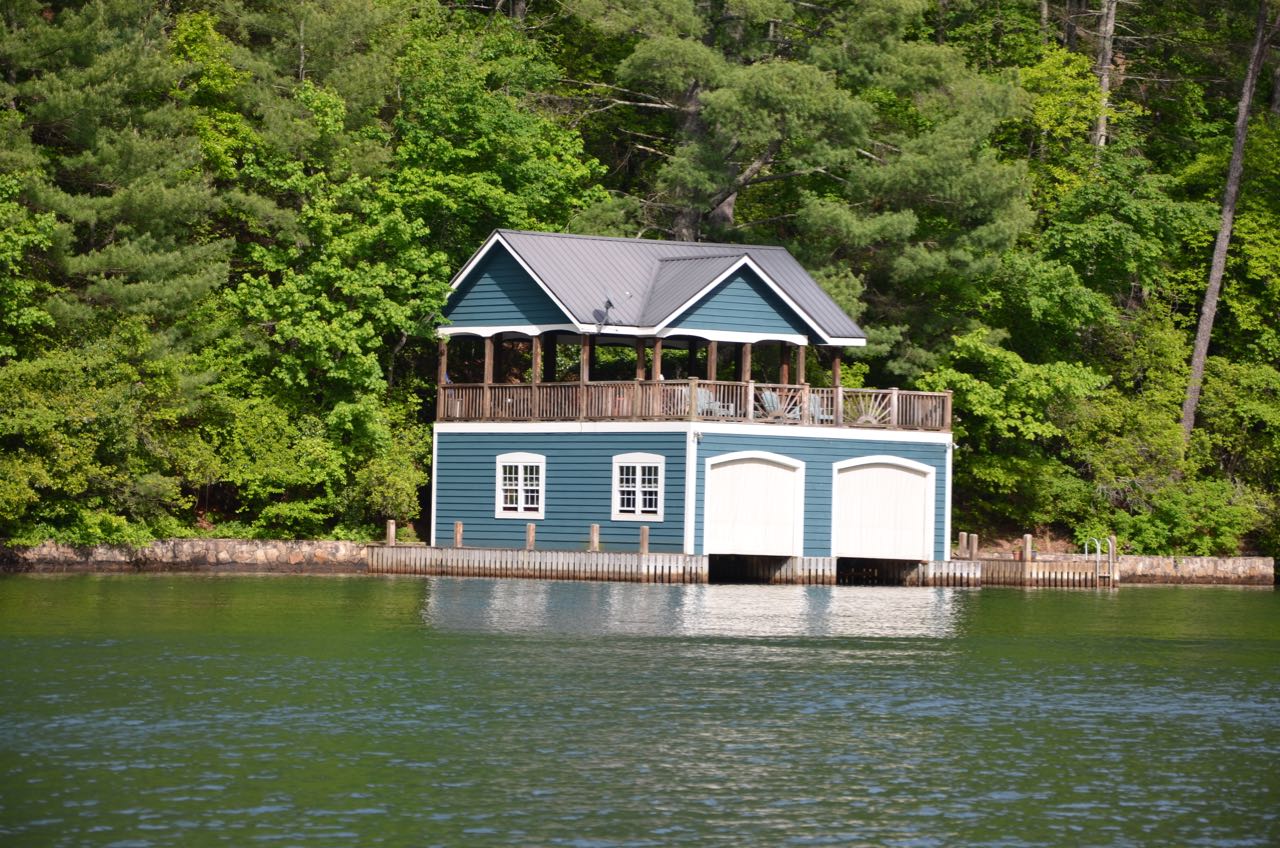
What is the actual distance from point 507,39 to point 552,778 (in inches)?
1610

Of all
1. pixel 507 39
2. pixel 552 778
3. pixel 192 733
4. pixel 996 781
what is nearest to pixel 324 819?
pixel 552 778

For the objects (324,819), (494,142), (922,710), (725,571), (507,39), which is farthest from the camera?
(507,39)

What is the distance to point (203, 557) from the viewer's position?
4444cm

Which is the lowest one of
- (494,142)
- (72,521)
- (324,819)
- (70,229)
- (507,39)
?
(324,819)

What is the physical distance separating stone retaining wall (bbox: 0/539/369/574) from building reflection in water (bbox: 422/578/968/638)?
338 cm

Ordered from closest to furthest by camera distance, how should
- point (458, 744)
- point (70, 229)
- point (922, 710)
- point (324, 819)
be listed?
point (324, 819) < point (458, 744) < point (922, 710) < point (70, 229)

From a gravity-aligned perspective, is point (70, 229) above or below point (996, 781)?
above

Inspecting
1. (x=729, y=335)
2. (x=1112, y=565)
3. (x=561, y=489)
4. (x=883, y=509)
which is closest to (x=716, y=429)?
(x=729, y=335)

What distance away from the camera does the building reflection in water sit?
32156 millimetres

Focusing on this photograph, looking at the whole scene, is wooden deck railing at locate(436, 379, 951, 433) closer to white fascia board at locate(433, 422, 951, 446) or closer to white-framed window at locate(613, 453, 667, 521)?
white fascia board at locate(433, 422, 951, 446)

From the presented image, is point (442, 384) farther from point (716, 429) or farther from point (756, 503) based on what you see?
point (756, 503)

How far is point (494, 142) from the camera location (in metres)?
50.8

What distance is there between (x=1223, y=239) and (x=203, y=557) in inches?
1189

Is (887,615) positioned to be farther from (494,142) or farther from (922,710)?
(494,142)
